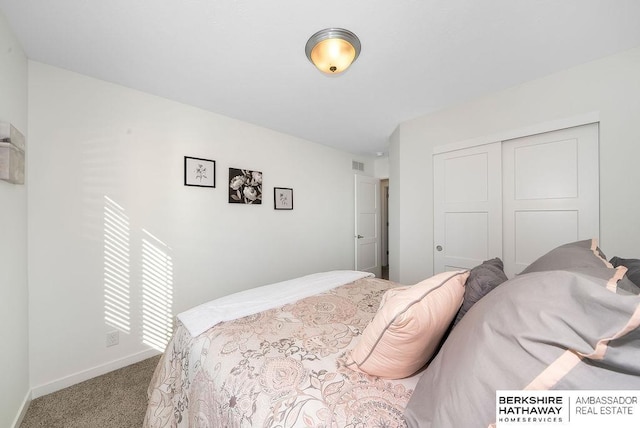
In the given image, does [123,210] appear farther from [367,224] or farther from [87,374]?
[367,224]

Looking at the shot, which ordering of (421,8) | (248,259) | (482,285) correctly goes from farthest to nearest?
(248,259) → (421,8) → (482,285)

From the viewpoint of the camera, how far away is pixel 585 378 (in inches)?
19.0

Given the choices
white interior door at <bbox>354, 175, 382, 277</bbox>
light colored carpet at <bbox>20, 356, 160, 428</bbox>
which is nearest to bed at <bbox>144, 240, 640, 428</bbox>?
light colored carpet at <bbox>20, 356, 160, 428</bbox>

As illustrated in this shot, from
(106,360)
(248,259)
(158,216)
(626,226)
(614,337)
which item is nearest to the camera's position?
(614,337)

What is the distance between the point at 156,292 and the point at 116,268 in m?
0.40

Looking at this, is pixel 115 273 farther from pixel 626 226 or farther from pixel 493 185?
pixel 626 226

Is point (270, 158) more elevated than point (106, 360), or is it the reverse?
point (270, 158)

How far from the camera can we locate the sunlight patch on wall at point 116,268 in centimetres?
204

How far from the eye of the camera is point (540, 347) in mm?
517

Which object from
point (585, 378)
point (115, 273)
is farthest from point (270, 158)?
point (585, 378)

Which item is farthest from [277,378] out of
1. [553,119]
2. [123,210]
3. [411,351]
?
[553,119]

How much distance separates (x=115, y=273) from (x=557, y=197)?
3.85 meters

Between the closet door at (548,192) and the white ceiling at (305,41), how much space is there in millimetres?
582

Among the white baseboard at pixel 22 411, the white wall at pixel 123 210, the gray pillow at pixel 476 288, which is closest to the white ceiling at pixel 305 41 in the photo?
the white wall at pixel 123 210
